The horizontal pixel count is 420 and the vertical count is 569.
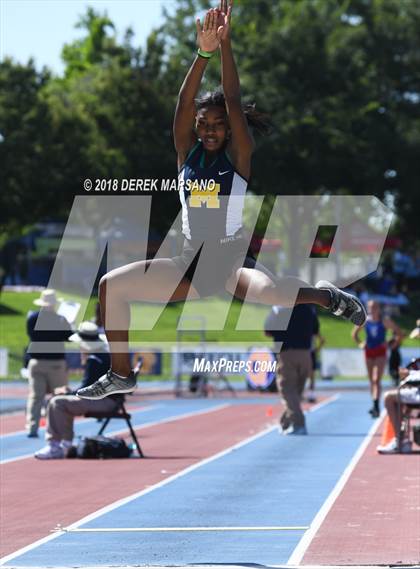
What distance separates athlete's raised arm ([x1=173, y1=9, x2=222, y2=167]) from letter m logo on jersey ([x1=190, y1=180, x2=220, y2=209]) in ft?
0.75

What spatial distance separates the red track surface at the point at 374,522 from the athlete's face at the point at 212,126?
2.50m

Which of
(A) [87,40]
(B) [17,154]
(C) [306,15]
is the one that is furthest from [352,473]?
(A) [87,40]

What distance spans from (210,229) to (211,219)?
0.19ft

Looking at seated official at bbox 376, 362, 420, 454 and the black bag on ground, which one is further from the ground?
seated official at bbox 376, 362, 420, 454

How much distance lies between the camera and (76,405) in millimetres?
14797

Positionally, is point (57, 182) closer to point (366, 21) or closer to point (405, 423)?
point (366, 21)

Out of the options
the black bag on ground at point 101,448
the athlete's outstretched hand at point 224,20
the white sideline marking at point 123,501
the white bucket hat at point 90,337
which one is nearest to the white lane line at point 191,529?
the white sideline marking at point 123,501

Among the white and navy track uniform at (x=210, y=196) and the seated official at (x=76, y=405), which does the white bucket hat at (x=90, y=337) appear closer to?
the seated official at (x=76, y=405)

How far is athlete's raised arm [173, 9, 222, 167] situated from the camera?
6.86m

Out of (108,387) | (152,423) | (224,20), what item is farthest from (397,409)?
(224,20)

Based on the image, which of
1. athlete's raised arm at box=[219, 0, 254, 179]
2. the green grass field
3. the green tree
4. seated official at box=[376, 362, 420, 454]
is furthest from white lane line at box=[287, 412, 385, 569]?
the green tree

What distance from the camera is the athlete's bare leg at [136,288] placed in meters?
7.00

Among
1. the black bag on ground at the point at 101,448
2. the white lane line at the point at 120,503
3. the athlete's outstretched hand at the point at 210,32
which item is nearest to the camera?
the athlete's outstretched hand at the point at 210,32

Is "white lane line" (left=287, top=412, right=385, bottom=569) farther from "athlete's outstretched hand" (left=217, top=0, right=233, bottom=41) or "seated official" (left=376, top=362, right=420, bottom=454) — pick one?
"athlete's outstretched hand" (left=217, top=0, right=233, bottom=41)
